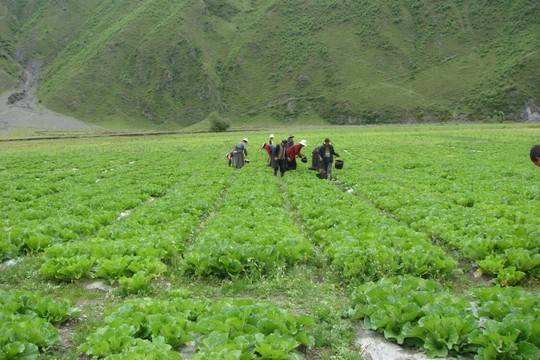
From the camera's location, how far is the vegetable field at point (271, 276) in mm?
6707

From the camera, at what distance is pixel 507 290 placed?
26.2 ft

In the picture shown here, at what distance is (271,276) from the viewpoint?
10141mm

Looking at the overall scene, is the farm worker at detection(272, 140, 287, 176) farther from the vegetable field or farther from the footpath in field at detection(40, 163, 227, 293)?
the footpath in field at detection(40, 163, 227, 293)

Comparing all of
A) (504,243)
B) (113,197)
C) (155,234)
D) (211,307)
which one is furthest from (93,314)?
(113,197)

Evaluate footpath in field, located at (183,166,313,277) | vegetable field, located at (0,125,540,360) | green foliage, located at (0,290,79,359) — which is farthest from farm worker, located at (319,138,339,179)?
green foliage, located at (0,290,79,359)

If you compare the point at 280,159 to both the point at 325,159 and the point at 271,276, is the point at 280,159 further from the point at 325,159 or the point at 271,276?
the point at 271,276

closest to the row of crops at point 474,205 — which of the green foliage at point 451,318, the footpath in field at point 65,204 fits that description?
the green foliage at point 451,318

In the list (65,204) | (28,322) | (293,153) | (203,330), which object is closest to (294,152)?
(293,153)

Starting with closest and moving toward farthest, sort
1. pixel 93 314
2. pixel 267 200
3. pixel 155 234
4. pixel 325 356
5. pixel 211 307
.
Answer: pixel 325 356
pixel 211 307
pixel 93 314
pixel 155 234
pixel 267 200

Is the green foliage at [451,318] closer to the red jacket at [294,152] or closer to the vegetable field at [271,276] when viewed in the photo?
the vegetable field at [271,276]

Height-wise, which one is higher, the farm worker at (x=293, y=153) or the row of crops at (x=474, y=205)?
the farm worker at (x=293, y=153)

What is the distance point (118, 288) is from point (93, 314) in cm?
115

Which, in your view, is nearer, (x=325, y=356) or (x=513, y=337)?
(x=513, y=337)

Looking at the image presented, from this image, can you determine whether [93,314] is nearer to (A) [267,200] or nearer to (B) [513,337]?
(B) [513,337]
